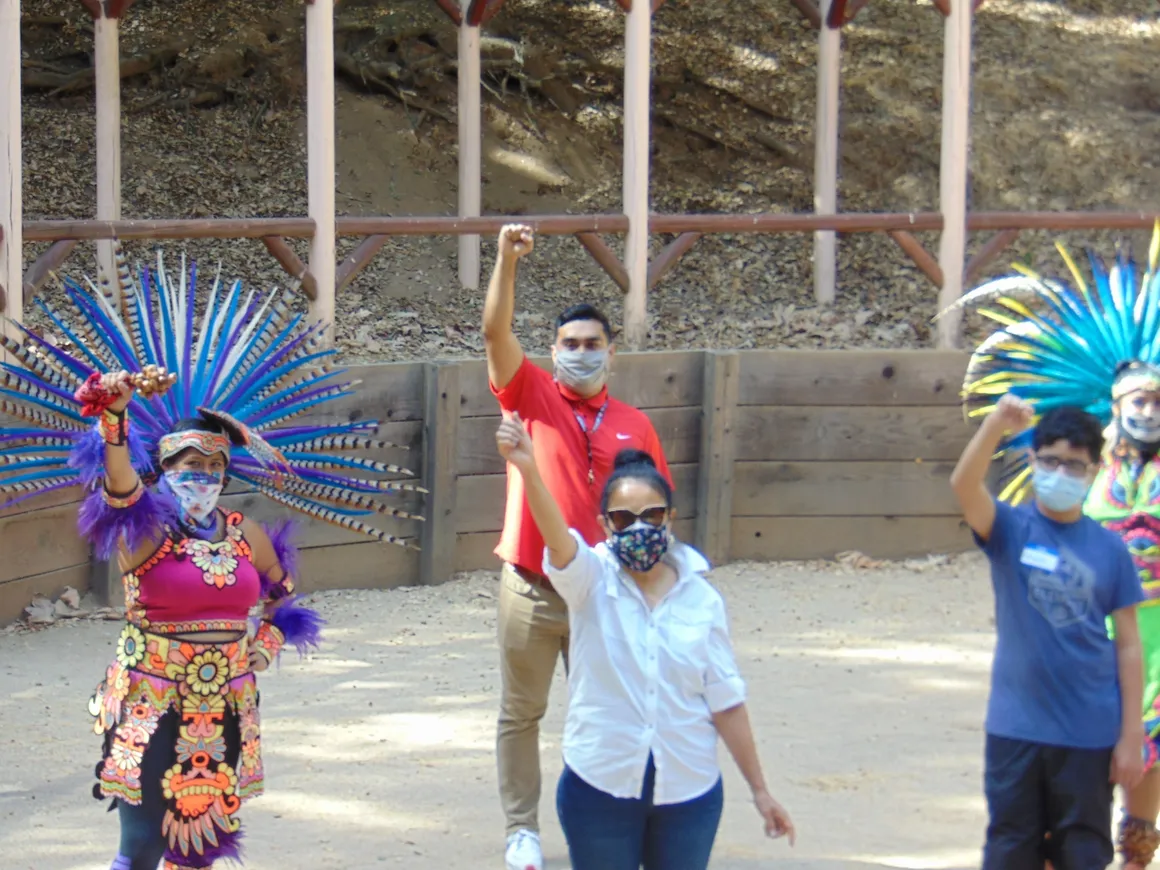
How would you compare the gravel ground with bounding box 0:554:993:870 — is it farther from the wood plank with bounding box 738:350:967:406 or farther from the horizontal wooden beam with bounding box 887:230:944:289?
the horizontal wooden beam with bounding box 887:230:944:289

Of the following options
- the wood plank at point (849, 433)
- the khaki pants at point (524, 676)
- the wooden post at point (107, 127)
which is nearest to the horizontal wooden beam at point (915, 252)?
the wood plank at point (849, 433)

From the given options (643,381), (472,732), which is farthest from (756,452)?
(472,732)

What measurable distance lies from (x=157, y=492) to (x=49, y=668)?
3.09 meters

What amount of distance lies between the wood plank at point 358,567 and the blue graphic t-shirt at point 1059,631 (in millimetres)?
4779

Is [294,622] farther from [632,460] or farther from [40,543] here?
[40,543]

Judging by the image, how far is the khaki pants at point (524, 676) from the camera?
4.72 m

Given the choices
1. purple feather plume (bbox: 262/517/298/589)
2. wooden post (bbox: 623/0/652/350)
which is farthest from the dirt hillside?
purple feather plume (bbox: 262/517/298/589)

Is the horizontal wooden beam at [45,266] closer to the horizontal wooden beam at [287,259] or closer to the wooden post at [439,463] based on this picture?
the horizontal wooden beam at [287,259]

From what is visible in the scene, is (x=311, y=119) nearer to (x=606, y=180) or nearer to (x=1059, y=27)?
(x=606, y=180)

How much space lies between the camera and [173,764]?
13.2 ft

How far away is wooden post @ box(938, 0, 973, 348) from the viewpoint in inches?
394

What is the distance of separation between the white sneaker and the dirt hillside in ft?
23.2

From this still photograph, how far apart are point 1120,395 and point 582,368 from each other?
1558mm

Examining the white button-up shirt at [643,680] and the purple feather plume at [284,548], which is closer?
the white button-up shirt at [643,680]
